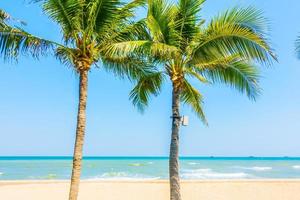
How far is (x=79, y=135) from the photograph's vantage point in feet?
25.9

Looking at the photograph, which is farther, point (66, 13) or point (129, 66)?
point (129, 66)

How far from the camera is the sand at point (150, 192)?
13.3m

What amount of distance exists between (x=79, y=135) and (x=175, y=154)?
198 centimetres

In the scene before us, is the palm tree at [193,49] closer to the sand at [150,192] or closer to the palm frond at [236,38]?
the palm frond at [236,38]

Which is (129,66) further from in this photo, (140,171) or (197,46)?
(140,171)

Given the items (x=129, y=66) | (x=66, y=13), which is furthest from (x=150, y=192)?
(x=66, y=13)

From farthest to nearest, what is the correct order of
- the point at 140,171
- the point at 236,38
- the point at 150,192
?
the point at 140,171 → the point at 150,192 → the point at 236,38

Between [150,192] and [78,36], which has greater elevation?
[78,36]

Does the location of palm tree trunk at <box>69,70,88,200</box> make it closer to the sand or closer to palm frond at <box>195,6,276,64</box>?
palm frond at <box>195,6,276,64</box>

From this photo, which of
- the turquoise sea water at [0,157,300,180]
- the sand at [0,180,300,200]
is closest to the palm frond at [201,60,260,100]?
the sand at [0,180,300,200]

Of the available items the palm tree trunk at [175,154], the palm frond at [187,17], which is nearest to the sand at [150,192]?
the palm tree trunk at [175,154]

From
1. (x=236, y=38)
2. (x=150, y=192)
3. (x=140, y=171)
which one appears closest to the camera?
(x=236, y=38)

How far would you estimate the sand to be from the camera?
43.6ft

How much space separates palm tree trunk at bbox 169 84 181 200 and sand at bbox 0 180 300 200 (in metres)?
4.84
